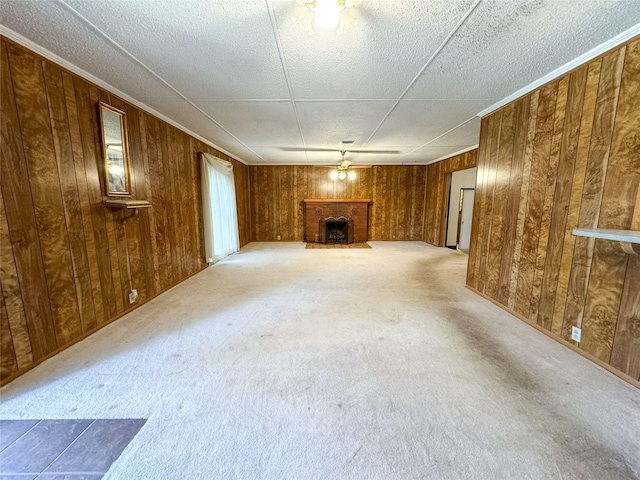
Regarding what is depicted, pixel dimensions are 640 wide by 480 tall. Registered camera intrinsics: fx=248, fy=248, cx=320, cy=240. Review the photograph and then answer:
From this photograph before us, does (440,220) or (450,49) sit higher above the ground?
(450,49)

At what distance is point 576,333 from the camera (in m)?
1.94

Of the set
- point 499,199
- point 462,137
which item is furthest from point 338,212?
point 499,199

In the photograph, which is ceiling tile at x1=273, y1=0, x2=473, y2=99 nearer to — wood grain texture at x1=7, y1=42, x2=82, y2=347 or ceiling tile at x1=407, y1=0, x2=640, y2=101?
ceiling tile at x1=407, y1=0, x2=640, y2=101

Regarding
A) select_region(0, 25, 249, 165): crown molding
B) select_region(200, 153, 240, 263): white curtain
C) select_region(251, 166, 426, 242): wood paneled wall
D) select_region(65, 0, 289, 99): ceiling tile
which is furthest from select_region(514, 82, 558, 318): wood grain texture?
select_region(251, 166, 426, 242): wood paneled wall

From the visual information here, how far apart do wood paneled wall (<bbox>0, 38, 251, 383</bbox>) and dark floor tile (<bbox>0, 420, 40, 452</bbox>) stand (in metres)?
0.48

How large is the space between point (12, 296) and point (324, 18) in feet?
8.31

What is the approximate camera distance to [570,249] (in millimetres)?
1985

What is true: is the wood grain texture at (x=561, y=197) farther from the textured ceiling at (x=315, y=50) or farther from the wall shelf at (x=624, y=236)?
the wall shelf at (x=624, y=236)

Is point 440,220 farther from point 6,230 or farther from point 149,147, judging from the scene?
point 6,230

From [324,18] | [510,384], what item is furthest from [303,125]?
[510,384]

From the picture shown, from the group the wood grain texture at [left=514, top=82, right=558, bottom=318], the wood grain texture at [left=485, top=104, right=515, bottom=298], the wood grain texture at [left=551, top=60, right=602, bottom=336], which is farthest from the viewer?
the wood grain texture at [left=485, top=104, right=515, bottom=298]

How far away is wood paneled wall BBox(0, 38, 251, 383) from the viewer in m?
1.61

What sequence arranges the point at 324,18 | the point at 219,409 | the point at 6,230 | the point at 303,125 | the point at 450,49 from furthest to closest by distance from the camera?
the point at 303,125 → the point at 450,49 → the point at 6,230 → the point at 219,409 → the point at 324,18

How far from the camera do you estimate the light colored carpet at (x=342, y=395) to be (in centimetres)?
112
